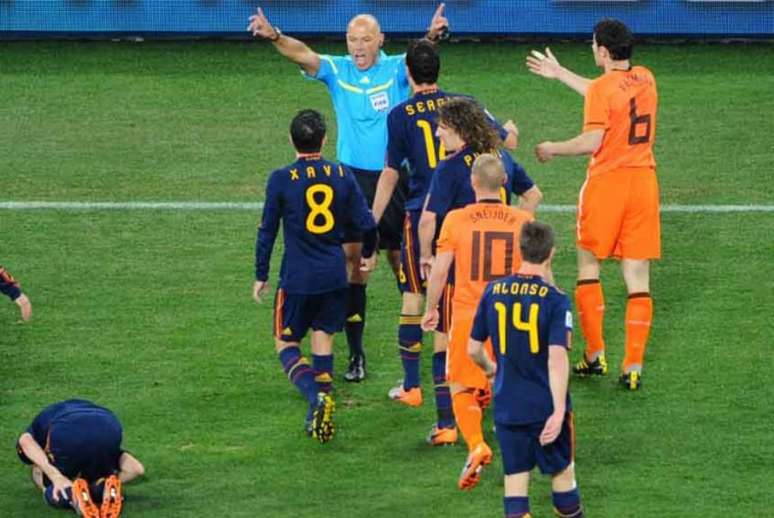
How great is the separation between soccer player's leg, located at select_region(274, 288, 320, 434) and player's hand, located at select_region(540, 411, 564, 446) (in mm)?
2448

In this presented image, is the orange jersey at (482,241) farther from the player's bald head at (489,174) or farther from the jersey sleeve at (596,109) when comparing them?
the jersey sleeve at (596,109)

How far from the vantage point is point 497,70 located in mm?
20125

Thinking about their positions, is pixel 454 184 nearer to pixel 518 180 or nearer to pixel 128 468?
pixel 518 180

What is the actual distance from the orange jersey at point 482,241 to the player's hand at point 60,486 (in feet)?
7.71

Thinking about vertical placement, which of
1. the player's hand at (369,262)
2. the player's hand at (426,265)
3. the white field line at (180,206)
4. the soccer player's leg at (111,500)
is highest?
the player's hand at (426,265)

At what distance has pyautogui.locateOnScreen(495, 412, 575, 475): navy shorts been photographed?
A: 8.70 metres

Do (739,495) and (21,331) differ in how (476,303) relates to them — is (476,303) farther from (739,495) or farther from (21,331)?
(21,331)

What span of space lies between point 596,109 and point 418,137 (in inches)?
46.3

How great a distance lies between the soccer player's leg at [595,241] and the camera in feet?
37.6

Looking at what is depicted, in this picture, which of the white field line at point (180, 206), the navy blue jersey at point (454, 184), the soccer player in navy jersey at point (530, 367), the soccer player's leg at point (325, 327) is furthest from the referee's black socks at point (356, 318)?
the white field line at point (180, 206)

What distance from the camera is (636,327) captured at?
11367 mm

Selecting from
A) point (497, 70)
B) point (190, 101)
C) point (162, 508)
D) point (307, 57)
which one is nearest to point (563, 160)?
point (497, 70)

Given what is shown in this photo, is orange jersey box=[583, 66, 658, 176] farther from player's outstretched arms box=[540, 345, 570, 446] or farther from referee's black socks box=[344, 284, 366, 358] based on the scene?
player's outstretched arms box=[540, 345, 570, 446]

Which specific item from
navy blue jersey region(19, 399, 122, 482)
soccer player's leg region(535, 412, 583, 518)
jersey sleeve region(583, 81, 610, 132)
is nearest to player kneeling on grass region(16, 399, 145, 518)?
navy blue jersey region(19, 399, 122, 482)
